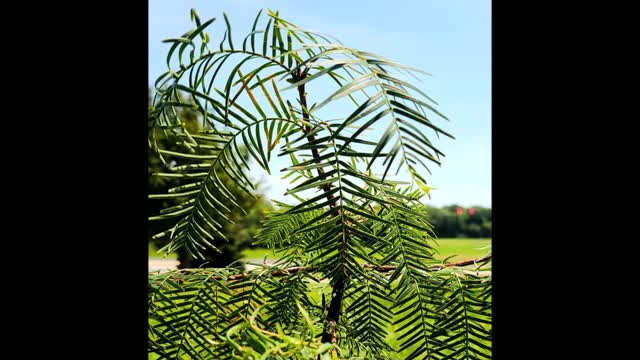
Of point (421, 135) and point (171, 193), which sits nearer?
point (421, 135)

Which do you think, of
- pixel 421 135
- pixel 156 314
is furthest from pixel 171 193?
pixel 421 135

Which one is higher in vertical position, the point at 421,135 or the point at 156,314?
the point at 421,135
